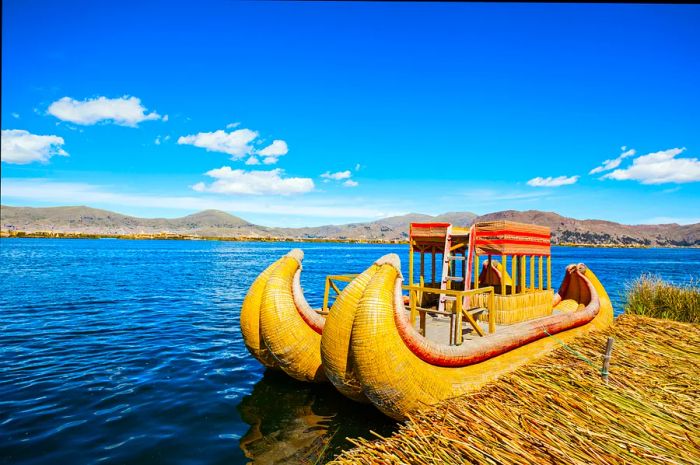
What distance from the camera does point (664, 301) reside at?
1828cm

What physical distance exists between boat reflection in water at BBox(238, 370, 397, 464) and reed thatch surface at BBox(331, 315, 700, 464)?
2.17 metres

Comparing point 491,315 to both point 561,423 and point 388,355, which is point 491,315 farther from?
point 561,423

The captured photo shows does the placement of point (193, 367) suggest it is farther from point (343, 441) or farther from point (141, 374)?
point (343, 441)

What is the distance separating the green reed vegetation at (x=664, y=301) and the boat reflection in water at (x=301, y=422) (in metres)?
15.3

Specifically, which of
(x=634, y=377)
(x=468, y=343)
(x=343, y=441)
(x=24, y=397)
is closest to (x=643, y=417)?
(x=634, y=377)

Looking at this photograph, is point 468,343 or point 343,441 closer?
point 343,441

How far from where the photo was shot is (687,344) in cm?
1101

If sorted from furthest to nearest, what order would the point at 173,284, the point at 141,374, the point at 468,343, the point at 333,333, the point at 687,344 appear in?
the point at 173,284
the point at 141,374
the point at 687,344
the point at 468,343
the point at 333,333

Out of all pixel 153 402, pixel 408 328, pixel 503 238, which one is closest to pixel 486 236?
pixel 503 238

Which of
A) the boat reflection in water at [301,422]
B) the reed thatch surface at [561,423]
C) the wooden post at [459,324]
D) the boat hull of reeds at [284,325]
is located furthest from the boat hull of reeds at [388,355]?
the boat hull of reeds at [284,325]

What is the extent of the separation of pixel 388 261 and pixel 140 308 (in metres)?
19.5

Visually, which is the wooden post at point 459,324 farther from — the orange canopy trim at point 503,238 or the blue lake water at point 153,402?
the orange canopy trim at point 503,238

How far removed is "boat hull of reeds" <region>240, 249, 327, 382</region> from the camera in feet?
31.6

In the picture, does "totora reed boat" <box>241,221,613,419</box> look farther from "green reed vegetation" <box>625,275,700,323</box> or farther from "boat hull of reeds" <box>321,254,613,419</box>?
"green reed vegetation" <box>625,275,700,323</box>
